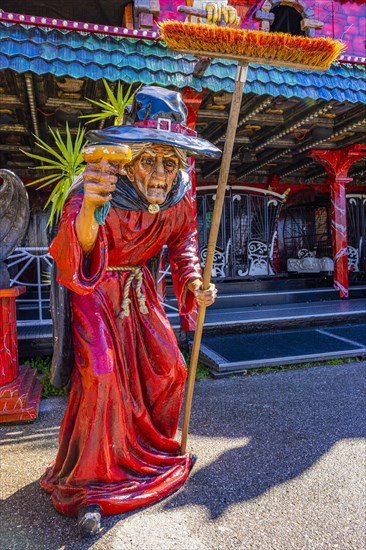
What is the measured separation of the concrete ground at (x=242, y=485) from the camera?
2.09m

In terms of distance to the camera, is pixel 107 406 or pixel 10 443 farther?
pixel 10 443

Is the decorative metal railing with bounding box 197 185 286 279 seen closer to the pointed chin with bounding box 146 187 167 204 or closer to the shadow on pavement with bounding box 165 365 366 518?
the shadow on pavement with bounding box 165 365 366 518

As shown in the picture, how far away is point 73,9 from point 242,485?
37.3ft

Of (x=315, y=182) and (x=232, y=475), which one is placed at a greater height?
(x=315, y=182)

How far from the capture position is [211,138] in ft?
25.9

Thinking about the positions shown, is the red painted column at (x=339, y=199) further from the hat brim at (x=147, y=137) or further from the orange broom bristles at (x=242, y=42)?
the hat brim at (x=147, y=137)

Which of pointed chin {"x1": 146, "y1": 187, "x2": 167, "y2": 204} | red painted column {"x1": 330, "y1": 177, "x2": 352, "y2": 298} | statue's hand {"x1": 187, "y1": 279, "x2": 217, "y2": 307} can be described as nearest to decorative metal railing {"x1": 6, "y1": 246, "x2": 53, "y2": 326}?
statue's hand {"x1": 187, "y1": 279, "x2": 217, "y2": 307}

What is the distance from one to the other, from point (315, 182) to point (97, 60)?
861 centimetres

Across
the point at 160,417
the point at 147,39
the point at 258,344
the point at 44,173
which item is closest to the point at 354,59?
the point at 147,39

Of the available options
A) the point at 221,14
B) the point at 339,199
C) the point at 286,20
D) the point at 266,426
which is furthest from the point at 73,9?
the point at 266,426

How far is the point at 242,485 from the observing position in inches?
102

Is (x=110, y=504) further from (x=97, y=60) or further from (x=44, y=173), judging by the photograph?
(x=44, y=173)

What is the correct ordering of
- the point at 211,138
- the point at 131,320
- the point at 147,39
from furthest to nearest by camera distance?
the point at 211,138
the point at 147,39
the point at 131,320

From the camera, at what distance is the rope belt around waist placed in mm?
2484
